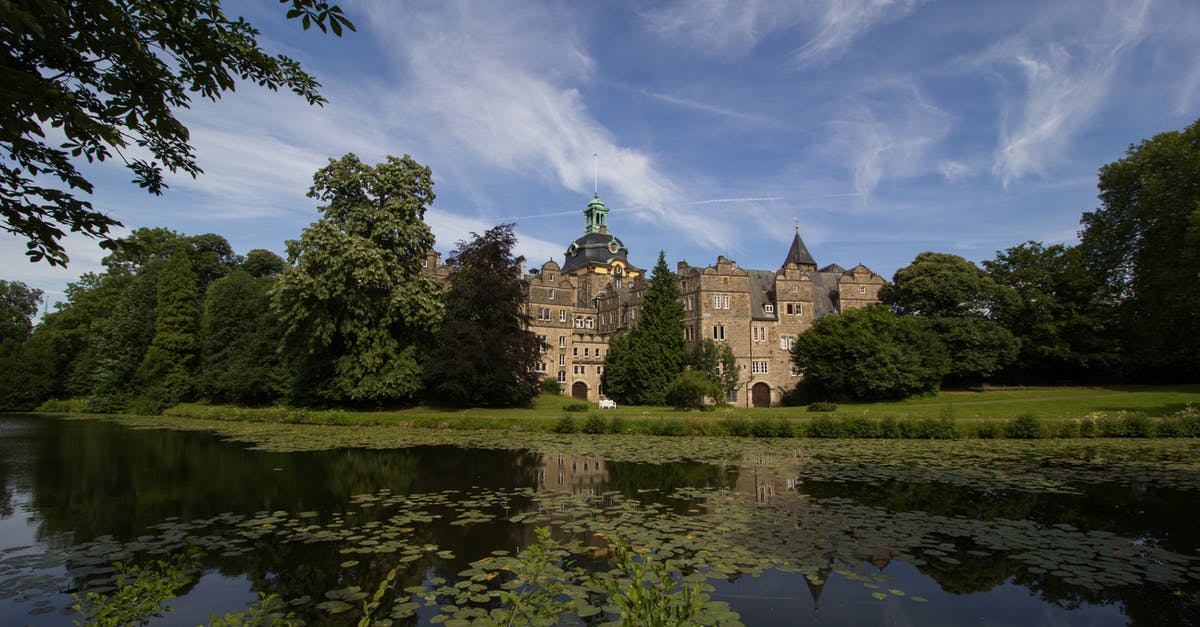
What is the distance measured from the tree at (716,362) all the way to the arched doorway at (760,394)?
4.19 meters

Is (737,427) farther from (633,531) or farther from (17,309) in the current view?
(17,309)

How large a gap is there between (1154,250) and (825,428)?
26343 millimetres

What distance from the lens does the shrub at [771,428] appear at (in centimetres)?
2444

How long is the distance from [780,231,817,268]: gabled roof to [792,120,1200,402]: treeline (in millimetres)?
10680

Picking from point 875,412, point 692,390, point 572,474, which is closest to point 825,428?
point 875,412

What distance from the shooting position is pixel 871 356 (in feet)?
129

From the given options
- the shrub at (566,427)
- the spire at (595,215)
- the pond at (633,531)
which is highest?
the spire at (595,215)

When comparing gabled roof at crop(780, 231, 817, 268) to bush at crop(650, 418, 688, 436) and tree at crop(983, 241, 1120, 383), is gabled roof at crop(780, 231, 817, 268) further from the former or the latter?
bush at crop(650, 418, 688, 436)

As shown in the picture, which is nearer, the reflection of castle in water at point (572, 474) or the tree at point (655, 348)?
the reflection of castle in water at point (572, 474)

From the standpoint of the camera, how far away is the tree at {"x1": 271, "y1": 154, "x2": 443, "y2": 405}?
3091cm

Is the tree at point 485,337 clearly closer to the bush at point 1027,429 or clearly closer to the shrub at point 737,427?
the shrub at point 737,427

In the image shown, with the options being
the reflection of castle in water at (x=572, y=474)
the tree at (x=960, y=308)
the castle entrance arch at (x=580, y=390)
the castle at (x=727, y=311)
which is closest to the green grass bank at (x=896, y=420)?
the tree at (x=960, y=308)

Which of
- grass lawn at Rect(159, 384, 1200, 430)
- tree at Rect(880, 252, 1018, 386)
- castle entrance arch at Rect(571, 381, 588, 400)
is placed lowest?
grass lawn at Rect(159, 384, 1200, 430)

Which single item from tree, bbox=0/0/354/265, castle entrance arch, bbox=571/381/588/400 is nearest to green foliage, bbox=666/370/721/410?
castle entrance arch, bbox=571/381/588/400
